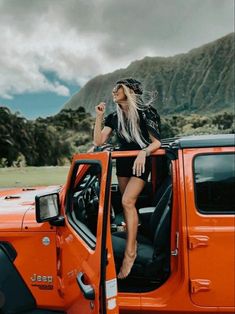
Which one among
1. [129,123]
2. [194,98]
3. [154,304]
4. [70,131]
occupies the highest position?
[194,98]

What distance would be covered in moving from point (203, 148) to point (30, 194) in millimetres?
1834

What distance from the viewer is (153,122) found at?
2.84m

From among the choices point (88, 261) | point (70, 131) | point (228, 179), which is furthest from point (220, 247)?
point (70, 131)

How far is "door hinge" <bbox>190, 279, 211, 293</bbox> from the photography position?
250 centimetres

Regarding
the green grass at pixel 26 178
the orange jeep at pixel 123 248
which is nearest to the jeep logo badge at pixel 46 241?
the orange jeep at pixel 123 248

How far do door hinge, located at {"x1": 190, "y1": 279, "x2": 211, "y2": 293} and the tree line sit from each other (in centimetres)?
1253

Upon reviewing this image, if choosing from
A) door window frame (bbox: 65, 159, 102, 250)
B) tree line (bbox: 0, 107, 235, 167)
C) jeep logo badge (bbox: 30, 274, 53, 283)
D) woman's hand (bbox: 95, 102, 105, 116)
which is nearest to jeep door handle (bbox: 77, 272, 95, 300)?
door window frame (bbox: 65, 159, 102, 250)

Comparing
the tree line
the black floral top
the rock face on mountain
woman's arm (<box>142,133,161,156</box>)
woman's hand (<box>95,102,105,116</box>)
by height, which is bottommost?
woman's arm (<box>142,133,161,156</box>)

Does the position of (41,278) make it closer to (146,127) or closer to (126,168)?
(126,168)

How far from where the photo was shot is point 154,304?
2621 mm

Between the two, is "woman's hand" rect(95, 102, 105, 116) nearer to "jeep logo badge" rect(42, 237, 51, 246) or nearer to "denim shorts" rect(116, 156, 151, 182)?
"denim shorts" rect(116, 156, 151, 182)

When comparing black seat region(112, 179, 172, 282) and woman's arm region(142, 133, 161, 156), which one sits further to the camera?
black seat region(112, 179, 172, 282)

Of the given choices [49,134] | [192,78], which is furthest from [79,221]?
[192,78]

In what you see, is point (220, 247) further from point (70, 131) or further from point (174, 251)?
point (70, 131)
